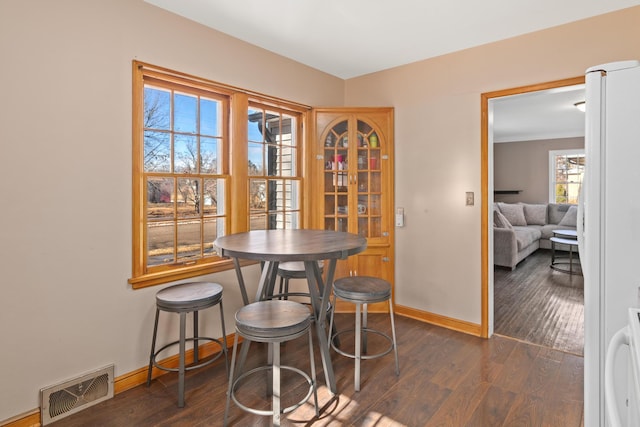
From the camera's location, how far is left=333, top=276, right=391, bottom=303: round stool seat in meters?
2.28

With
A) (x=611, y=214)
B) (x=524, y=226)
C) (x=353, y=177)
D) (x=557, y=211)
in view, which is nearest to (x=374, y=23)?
(x=353, y=177)

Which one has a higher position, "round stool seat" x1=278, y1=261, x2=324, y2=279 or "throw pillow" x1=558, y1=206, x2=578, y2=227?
"throw pillow" x1=558, y1=206, x2=578, y2=227

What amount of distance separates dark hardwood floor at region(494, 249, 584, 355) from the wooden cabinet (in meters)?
1.33

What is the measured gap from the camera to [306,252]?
179 cm

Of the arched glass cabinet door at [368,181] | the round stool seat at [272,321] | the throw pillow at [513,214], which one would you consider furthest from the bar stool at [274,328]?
the throw pillow at [513,214]

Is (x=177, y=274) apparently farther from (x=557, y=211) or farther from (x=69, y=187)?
(x=557, y=211)

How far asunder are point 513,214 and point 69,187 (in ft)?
24.8

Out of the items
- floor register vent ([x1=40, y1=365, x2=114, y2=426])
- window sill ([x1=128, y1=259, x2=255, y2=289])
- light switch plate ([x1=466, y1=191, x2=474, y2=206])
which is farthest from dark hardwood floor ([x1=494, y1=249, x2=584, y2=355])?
floor register vent ([x1=40, y1=365, x2=114, y2=426])

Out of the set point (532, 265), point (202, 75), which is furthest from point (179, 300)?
point (532, 265)

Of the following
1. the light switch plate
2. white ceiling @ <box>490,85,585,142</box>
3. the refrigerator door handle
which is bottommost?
the refrigerator door handle

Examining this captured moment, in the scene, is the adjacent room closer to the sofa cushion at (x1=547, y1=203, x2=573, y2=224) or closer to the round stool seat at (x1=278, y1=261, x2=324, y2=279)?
the sofa cushion at (x1=547, y1=203, x2=573, y2=224)

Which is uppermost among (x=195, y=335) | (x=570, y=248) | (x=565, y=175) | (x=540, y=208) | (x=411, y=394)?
(x=565, y=175)

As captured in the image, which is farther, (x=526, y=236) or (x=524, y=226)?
(x=524, y=226)

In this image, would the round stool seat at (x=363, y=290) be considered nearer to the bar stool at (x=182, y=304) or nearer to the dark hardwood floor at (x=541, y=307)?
the bar stool at (x=182, y=304)
